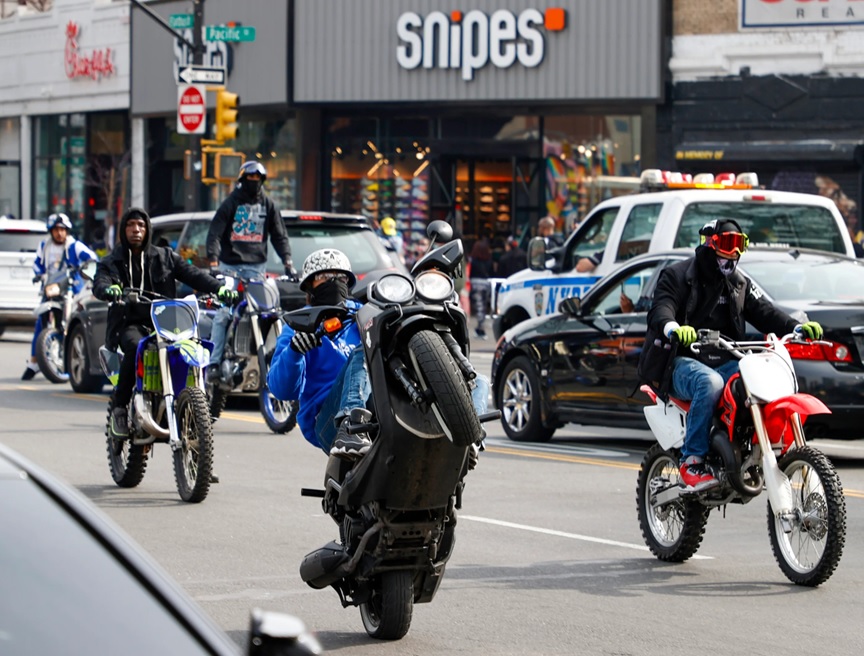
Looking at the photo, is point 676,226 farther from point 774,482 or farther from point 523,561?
point 774,482

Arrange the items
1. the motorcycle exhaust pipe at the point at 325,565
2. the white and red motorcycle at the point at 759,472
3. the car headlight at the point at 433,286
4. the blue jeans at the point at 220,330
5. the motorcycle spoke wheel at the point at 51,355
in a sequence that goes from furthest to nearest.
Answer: the motorcycle spoke wheel at the point at 51,355 → the blue jeans at the point at 220,330 → the white and red motorcycle at the point at 759,472 → the motorcycle exhaust pipe at the point at 325,565 → the car headlight at the point at 433,286

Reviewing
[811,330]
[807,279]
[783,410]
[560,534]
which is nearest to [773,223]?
[807,279]

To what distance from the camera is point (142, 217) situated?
11.5 metres

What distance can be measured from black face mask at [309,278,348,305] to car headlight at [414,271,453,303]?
42.6 inches

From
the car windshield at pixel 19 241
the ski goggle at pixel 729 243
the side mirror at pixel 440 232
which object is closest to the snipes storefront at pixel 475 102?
the car windshield at pixel 19 241

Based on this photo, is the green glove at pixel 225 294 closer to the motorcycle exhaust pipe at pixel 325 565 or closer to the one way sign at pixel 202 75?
the motorcycle exhaust pipe at pixel 325 565

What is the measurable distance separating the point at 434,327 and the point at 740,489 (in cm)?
259

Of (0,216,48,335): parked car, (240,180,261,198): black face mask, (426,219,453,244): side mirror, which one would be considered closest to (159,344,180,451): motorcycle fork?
(426,219,453,244): side mirror

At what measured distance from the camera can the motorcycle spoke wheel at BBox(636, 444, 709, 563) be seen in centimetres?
863

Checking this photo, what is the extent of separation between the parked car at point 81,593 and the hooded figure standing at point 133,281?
27.1 feet

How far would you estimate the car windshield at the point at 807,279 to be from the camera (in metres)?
12.6

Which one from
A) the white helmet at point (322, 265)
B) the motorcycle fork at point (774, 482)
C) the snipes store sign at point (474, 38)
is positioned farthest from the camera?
the snipes store sign at point (474, 38)

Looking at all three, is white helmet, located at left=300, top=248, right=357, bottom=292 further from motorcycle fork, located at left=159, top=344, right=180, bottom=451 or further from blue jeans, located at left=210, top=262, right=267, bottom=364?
blue jeans, located at left=210, top=262, right=267, bottom=364

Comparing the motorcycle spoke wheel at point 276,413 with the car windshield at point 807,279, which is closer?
the car windshield at point 807,279
